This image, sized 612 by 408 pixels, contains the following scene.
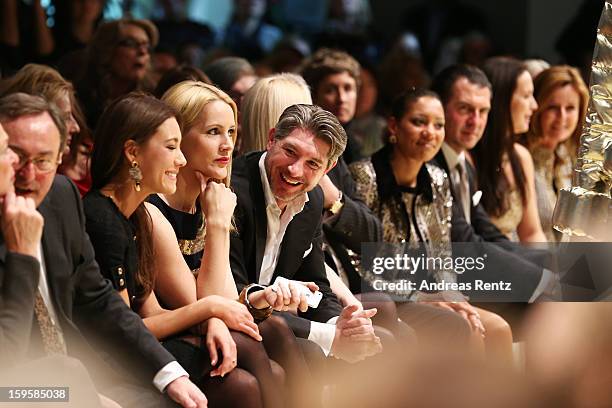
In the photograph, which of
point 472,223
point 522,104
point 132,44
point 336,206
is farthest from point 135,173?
point 522,104

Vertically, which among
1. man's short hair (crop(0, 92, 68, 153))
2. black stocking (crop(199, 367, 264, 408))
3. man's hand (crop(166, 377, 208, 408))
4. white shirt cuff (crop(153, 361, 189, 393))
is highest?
man's short hair (crop(0, 92, 68, 153))

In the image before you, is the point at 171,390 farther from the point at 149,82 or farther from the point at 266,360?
the point at 149,82

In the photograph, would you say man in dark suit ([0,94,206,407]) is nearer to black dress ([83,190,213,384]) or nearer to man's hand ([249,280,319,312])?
black dress ([83,190,213,384])

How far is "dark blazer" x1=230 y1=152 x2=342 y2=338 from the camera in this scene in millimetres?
3154

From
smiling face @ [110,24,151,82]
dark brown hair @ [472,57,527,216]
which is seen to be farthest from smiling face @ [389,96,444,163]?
smiling face @ [110,24,151,82]

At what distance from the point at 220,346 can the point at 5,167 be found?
73 cm

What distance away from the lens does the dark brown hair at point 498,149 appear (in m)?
4.45

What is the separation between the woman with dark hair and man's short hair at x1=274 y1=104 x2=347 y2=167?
53.4 inches

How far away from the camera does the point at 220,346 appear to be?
2.83m

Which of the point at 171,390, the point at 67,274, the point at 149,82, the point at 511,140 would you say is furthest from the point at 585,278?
the point at 149,82

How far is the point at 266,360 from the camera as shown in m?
2.90

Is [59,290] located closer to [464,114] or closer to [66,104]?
[66,104]

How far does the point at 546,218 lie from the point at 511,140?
0.35 metres

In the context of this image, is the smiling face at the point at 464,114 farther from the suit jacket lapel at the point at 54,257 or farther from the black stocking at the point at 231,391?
the suit jacket lapel at the point at 54,257
